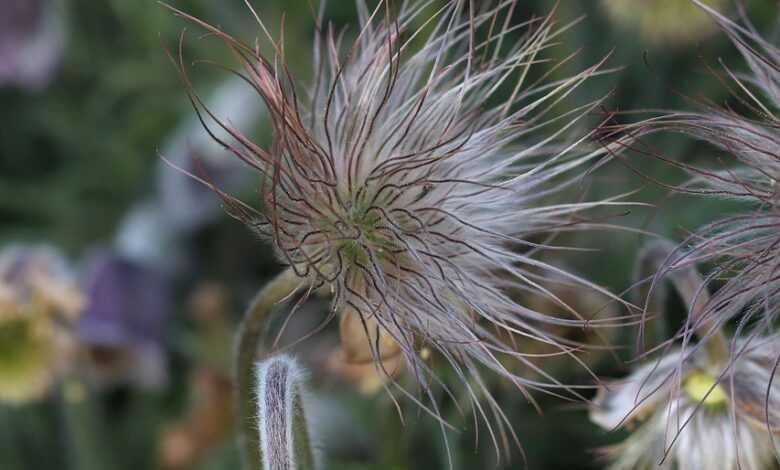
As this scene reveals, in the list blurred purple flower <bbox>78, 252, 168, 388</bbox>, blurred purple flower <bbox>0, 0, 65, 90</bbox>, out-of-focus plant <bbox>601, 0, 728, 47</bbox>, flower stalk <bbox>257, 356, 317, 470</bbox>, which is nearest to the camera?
flower stalk <bbox>257, 356, 317, 470</bbox>

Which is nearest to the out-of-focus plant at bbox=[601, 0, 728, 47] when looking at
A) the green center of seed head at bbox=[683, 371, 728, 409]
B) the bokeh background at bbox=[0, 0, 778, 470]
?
the bokeh background at bbox=[0, 0, 778, 470]

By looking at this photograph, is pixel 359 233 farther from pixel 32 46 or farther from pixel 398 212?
pixel 32 46

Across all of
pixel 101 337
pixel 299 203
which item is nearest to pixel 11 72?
pixel 101 337

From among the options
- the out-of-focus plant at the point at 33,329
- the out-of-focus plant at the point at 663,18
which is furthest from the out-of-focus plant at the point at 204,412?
the out-of-focus plant at the point at 663,18

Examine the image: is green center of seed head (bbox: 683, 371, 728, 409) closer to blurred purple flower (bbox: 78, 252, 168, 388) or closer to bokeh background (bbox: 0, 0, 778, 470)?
bokeh background (bbox: 0, 0, 778, 470)

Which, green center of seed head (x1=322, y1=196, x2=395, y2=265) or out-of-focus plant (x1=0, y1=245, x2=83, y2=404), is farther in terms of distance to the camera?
out-of-focus plant (x1=0, y1=245, x2=83, y2=404)

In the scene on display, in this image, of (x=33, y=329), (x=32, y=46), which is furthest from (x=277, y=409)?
(x=32, y=46)

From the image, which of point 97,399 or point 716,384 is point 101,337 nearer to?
point 97,399

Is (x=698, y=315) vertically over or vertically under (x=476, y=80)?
under
